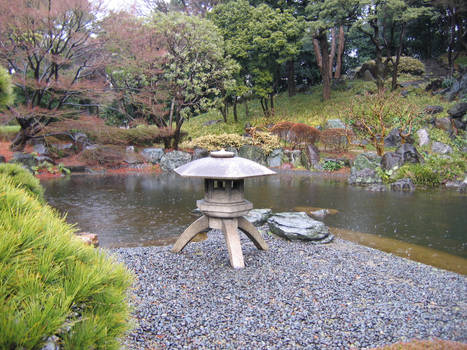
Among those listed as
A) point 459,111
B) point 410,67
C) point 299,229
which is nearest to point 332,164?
Answer: point 459,111

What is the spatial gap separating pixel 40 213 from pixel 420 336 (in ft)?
9.63

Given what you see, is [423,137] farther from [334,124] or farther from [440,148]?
[334,124]

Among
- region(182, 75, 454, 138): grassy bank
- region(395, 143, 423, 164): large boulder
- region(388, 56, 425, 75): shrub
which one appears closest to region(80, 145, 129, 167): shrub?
region(182, 75, 454, 138): grassy bank

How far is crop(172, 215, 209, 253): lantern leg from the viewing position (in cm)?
449

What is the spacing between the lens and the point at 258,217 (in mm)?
6359

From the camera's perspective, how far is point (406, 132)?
13.9 meters

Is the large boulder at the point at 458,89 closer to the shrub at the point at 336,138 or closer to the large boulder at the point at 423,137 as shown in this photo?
the large boulder at the point at 423,137

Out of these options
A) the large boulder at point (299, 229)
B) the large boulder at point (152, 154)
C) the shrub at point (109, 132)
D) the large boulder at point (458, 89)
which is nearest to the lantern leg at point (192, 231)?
the large boulder at point (299, 229)

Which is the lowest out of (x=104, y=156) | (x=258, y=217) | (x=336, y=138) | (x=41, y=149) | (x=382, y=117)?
(x=258, y=217)

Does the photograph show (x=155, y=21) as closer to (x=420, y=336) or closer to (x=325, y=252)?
(x=325, y=252)

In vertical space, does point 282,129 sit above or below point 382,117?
below

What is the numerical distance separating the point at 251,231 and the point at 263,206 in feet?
11.9

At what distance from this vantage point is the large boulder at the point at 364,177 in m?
11.1

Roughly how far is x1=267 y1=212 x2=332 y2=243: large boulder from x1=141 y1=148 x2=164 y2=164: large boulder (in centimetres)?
1002
